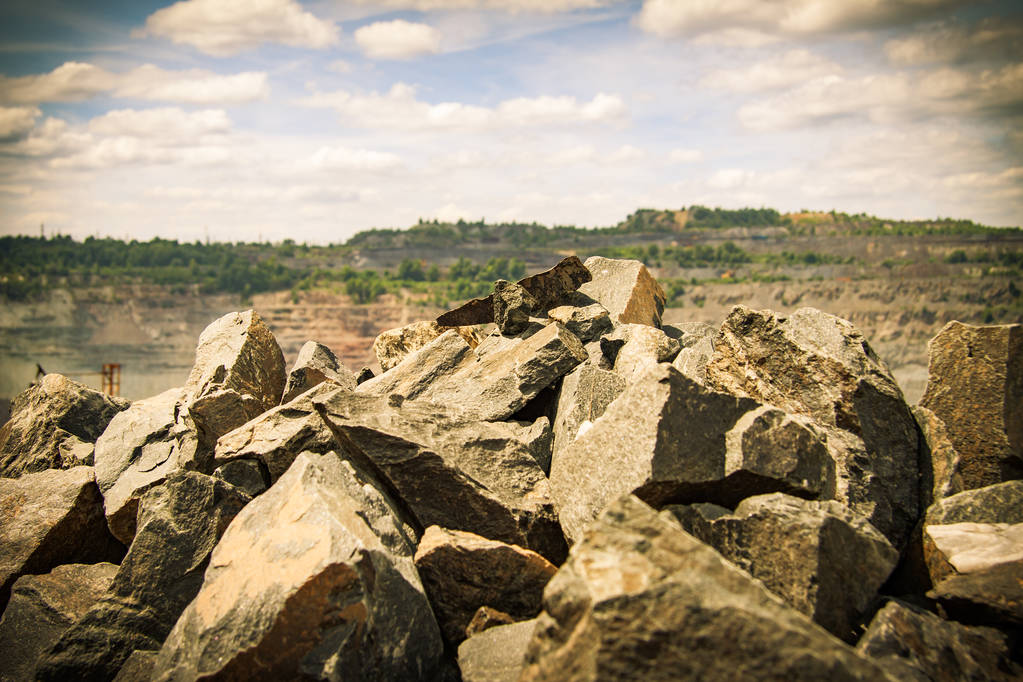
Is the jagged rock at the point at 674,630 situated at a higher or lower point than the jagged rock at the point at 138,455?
higher

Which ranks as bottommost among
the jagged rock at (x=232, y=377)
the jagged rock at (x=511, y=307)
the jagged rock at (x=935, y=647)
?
the jagged rock at (x=935, y=647)

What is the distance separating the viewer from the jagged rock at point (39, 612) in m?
4.70

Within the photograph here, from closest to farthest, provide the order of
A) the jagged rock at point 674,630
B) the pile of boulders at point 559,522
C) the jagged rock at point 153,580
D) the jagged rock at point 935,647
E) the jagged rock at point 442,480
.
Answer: the jagged rock at point 674,630 → the pile of boulders at point 559,522 → the jagged rock at point 935,647 → the jagged rock at point 153,580 → the jagged rock at point 442,480

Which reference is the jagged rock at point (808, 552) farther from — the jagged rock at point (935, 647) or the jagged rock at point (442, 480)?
→ the jagged rock at point (442, 480)

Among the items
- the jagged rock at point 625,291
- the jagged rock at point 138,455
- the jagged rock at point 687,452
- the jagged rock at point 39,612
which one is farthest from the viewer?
the jagged rock at point 625,291

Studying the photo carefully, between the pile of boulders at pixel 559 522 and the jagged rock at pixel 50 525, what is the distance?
0.02 m

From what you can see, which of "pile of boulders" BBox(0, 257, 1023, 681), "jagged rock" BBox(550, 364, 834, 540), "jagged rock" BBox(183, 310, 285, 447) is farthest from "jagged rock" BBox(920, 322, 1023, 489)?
"jagged rock" BBox(183, 310, 285, 447)

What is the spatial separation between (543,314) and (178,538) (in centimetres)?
387

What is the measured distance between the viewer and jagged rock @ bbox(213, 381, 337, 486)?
5137 mm

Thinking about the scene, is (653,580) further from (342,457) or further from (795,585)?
(342,457)

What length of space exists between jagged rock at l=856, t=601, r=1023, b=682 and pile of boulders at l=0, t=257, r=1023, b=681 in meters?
0.01

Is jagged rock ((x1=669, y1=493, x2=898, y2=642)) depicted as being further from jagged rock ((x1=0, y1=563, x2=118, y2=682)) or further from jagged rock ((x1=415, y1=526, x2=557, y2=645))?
jagged rock ((x1=0, y1=563, x2=118, y2=682))

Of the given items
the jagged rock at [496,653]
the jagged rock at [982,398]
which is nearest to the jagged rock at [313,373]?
the jagged rock at [496,653]

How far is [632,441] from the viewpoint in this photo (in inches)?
162
